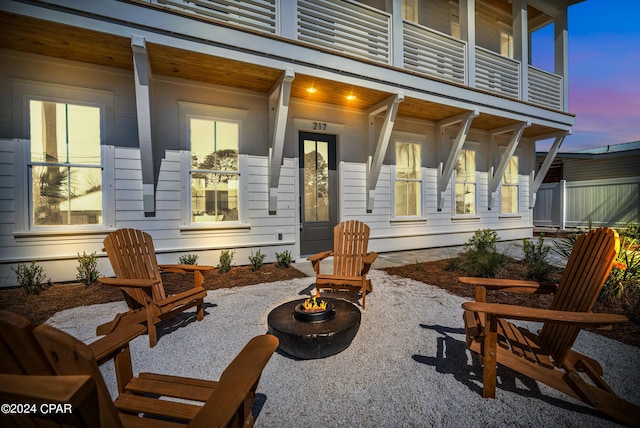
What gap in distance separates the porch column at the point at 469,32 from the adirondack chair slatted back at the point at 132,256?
7503mm

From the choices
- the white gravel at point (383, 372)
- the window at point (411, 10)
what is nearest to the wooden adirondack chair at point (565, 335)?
the white gravel at point (383, 372)

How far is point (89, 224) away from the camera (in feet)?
15.7

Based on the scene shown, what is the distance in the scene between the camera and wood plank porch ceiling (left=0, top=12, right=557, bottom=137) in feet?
12.5

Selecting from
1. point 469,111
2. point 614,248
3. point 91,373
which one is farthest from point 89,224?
point 469,111

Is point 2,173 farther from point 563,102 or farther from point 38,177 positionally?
point 563,102

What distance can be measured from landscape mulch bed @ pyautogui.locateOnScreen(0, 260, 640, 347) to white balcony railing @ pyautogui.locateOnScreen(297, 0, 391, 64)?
168 inches

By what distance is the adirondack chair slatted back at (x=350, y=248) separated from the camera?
161 inches

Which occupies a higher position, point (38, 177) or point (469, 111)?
point (469, 111)

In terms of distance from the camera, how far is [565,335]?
1874 millimetres

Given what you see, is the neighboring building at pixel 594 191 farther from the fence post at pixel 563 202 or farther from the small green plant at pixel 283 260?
the small green plant at pixel 283 260

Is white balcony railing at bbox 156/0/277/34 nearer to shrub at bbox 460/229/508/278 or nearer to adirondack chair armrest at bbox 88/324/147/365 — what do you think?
adirondack chair armrest at bbox 88/324/147/365

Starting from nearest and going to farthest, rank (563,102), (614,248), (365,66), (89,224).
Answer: (614,248), (89,224), (365,66), (563,102)

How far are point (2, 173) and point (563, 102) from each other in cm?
1303

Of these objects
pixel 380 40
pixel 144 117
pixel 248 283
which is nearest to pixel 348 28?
pixel 380 40
